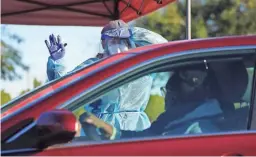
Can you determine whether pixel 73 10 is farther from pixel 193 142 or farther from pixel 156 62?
pixel 193 142

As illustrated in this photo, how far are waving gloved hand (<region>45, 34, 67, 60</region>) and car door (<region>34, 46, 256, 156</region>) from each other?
3499 millimetres

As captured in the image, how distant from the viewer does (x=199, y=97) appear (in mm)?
3066

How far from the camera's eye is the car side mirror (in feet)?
8.60

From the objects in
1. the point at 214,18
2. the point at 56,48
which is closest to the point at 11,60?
the point at 214,18

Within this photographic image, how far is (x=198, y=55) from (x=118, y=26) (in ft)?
8.19

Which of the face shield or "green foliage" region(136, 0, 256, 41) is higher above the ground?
the face shield

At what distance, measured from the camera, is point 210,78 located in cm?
310

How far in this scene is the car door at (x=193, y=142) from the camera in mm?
2768

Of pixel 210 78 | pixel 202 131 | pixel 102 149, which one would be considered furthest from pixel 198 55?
pixel 102 149

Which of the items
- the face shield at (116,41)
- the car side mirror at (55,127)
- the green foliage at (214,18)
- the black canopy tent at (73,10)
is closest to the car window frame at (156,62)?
Answer: the car side mirror at (55,127)

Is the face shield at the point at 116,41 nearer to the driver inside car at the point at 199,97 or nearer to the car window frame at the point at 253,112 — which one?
the driver inside car at the point at 199,97

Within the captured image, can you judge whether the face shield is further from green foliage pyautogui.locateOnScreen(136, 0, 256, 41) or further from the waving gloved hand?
green foliage pyautogui.locateOnScreen(136, 0, 256, 41)

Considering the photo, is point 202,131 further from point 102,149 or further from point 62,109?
point 62,109

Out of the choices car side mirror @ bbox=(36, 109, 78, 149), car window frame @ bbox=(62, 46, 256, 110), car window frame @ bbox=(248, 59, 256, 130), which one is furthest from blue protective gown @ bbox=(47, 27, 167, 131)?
car window frame @ bbox=(248, 59, 256, 130)
